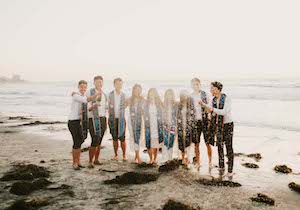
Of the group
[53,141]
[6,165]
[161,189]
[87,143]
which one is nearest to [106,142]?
[87,143]

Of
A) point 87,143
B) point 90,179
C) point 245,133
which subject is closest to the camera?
point 90,179

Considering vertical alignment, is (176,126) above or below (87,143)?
above

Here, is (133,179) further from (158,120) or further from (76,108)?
(76,108)

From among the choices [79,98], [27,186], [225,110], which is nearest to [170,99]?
[225,110]

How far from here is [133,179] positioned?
6.19 meters

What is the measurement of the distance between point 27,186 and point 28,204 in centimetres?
86

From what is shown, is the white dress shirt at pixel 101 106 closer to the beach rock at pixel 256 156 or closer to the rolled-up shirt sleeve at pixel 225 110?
the rolled-up shirt sleeve at pixel 225 110

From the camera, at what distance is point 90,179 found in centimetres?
637

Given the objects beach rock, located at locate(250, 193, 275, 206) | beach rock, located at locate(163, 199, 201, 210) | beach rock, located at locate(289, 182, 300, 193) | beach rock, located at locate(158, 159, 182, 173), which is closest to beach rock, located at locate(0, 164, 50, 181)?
beach rock, located at locate(158, 159, 182, 173)

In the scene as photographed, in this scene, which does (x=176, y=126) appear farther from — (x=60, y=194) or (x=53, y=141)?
(x=53, y=141)

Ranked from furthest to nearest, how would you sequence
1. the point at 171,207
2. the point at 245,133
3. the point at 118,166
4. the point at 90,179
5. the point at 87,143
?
the point at 245,133
the point at 87,143
the point at 118,166
the point at 90,179
the point at 171,207

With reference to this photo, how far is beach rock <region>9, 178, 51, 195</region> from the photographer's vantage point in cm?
549

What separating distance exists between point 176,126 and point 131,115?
1.22 m

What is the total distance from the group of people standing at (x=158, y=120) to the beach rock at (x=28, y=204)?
2.17 m
